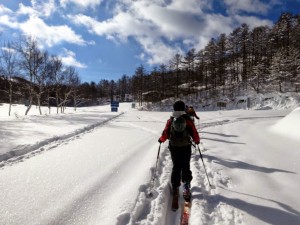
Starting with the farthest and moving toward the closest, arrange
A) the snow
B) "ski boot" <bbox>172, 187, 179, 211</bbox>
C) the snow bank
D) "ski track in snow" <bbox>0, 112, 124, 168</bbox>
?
the snow bank < "ski track in snow" <bbox>0, 112, 124, 168</bbox> < "ski boot" <bbox>172, 187, 179, 211</bbox> < the snow

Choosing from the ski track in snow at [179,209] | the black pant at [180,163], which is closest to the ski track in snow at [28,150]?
the ski track in snow at [179,209]

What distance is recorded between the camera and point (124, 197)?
212 inches

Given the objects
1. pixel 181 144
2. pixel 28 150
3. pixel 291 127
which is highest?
pixel 181 144

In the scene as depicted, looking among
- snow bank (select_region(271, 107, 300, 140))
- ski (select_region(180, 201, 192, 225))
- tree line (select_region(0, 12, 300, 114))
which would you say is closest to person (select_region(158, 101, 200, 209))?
ski (select_region(180, 201, 192, 225))

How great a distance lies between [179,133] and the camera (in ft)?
18.0

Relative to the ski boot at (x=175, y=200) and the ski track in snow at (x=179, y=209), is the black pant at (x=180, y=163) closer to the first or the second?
the ski boot at (x=175, y=200)

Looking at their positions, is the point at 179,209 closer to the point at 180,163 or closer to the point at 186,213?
the point at 186,213

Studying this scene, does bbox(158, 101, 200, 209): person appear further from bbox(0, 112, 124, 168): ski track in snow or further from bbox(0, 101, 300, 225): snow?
bbox(0, 112, 124, 168): ski track in snow

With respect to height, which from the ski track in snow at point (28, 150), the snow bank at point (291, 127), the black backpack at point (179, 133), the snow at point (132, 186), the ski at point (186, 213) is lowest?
the ski at point (186, 213)

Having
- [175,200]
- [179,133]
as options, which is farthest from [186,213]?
[179,133]

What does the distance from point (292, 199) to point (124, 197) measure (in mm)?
3475

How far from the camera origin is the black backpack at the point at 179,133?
17.9 feet

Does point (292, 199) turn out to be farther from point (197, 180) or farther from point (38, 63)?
point (38, 63)

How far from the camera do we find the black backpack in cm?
545
